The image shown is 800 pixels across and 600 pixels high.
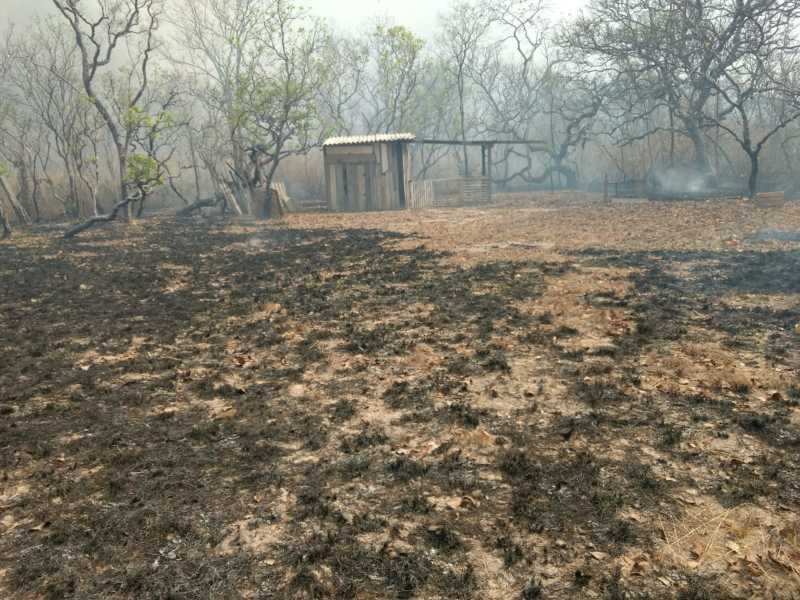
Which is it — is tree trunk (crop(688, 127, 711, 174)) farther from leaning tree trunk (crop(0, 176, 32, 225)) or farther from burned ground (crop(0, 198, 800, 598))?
leaning tree trunk (crop(0, 176, 32, 225))

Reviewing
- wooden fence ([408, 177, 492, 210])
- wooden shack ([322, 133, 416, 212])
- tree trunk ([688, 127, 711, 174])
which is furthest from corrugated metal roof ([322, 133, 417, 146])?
tree trunk ([688, 127, 711, 174])

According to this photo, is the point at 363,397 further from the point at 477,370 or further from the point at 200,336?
the point at 200,336

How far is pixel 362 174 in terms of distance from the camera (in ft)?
95.8

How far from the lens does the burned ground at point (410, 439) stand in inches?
127

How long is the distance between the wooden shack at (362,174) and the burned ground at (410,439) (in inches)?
761

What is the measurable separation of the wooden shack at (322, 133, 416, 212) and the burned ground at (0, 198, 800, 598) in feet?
63.4

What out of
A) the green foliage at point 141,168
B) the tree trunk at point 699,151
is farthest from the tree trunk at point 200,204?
the tree trunk at point 699,151

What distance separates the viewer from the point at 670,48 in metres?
25.0

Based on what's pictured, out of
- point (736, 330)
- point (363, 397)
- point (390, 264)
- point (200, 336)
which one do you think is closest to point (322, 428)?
point (363, 397)

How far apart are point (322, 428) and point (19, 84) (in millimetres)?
40068

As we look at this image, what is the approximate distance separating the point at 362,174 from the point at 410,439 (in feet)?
83.9

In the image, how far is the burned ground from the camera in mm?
3227

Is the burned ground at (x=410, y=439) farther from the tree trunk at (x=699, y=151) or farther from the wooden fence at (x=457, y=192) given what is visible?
the wooden fence at (x=457, y=192)

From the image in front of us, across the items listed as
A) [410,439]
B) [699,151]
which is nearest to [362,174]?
[699,151]
